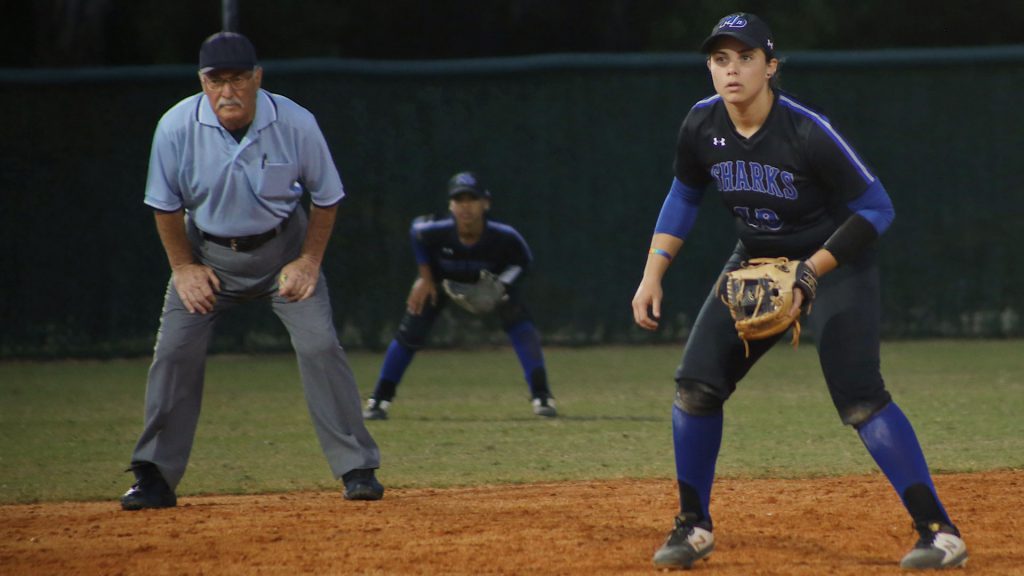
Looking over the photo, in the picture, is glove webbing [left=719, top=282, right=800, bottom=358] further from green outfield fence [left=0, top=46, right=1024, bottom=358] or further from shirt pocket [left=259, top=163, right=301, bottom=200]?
green outfield fence [left=0, top=46, right=1024, bottom=358]

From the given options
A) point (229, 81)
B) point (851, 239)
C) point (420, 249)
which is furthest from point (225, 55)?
point (420, 249)

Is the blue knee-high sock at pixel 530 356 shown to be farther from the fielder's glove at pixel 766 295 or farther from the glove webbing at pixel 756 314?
the fielder's glove at pixel 766 295

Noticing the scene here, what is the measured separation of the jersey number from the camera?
A: 4.79 metres

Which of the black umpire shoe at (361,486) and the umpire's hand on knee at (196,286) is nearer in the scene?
the umpire's hand on knee at (196,286)

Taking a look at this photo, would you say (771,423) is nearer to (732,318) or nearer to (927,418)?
(927,418)

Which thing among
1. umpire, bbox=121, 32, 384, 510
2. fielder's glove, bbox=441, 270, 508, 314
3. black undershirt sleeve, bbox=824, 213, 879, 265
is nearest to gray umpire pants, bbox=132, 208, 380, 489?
umpire, bbox=121, 32, 384, 510

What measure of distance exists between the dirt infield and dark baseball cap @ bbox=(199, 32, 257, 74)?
179 cm

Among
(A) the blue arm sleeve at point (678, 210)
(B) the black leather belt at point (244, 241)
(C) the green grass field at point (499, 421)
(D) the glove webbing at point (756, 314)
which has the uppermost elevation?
(A) the blue arm sleeve at point (678, 210)

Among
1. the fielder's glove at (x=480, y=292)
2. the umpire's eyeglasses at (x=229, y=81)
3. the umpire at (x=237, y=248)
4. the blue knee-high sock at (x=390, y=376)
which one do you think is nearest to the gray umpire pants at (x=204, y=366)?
the umpire at (x=237, y=248)

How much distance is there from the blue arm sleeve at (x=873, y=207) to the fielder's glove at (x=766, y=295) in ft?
0.82

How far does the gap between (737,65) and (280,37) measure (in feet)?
40.9

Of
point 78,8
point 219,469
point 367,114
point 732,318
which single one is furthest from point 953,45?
point 732,318

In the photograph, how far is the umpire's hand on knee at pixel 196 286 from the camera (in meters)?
5.96

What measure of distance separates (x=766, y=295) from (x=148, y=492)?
2.86m
